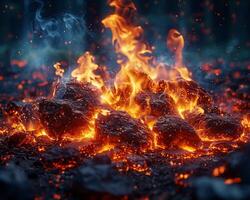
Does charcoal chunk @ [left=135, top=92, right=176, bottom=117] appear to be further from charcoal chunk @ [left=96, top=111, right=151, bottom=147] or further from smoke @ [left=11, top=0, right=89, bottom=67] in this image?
smoke @ [left=11, top=0, right=89, bottom=67]

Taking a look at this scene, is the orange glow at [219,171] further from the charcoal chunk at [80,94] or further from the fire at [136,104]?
the charcoal chunk at [80,94]

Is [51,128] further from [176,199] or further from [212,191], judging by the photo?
[212,191]

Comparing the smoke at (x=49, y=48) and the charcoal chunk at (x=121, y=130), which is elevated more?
the smoke at (x=49, y=48)

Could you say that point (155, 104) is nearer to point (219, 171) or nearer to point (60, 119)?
point (60, 119)

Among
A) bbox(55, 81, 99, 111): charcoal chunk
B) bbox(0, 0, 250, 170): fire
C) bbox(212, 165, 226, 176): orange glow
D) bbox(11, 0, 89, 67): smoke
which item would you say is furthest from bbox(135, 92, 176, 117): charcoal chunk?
bbox(11, 0, 89, 67): smoke

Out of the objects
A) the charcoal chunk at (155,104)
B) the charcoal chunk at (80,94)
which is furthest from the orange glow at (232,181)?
the charcoal chunk at (80,94)

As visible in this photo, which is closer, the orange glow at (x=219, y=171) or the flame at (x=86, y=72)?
the orange glow at (x=219, y=171)
